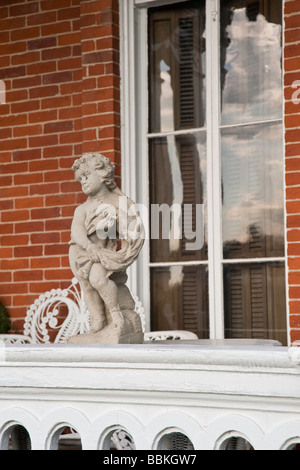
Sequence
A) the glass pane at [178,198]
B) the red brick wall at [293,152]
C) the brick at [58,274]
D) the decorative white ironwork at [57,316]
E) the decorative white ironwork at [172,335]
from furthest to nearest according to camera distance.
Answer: the brick at [58,274] < the glass pane at [178,198] < the decorative white ironwork at [57,316] < the decorative white ironwork at [172,335] < the red brick wall at [293,152]

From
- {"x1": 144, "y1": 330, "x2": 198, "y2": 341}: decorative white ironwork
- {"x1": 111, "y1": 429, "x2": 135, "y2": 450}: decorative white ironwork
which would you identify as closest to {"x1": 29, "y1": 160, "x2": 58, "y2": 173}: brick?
{"x1": 144, "y1": 330, "x2": 198, "y2": 341}: decorative white ironwork

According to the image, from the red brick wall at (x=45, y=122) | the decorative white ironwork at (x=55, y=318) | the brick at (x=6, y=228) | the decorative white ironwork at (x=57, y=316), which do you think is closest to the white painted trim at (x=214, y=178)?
the decorative white ironwork at (x=55, y=318)

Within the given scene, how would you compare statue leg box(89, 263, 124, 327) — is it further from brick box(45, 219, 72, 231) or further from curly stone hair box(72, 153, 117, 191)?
brick box(45, 219, 72, 231)

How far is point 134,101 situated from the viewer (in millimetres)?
4605

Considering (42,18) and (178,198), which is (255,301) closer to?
(178,198)

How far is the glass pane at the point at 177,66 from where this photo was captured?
4.56m

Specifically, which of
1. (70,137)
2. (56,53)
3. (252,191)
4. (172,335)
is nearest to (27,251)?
(70,137)

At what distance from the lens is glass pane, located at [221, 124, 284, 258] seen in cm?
430

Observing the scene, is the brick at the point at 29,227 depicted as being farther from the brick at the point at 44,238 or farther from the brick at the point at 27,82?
the brick at the point at 27,82

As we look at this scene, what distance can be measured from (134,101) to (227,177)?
0.75 metres

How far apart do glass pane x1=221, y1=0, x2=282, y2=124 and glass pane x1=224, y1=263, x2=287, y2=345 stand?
898 millimetres

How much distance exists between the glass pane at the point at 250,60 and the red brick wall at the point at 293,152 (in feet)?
0.95
